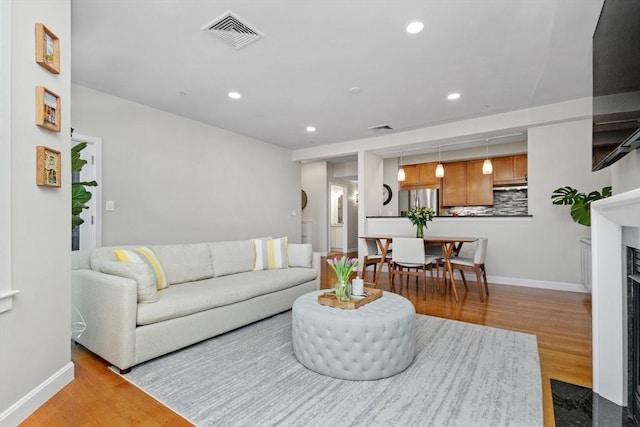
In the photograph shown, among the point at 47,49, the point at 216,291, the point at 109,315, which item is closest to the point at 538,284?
the point at 216,291

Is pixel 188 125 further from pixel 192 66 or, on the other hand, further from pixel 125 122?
pixel 192 66

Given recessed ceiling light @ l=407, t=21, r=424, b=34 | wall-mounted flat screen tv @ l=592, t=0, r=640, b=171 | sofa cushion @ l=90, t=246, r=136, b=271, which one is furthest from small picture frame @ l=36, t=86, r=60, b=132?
wall-mounted flat screen tv @ l=592, t=0, r=640, b=171

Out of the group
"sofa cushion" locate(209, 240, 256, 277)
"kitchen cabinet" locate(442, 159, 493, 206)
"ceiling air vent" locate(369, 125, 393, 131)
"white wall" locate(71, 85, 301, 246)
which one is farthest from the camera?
"kitchen cabinet" locate(442, 159, 493, 206)

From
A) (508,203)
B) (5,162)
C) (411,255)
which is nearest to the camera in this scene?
(5,162)

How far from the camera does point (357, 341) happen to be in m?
1.86

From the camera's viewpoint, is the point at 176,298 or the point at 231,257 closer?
the point at 176,298

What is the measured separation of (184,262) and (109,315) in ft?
3.09

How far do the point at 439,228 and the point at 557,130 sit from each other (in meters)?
2.13

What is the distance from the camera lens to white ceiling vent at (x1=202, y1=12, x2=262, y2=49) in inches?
93.4

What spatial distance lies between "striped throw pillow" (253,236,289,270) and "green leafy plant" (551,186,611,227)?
3.50 meters

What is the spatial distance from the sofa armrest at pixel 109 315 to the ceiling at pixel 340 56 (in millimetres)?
1965

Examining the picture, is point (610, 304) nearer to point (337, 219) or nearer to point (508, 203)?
point (508, 203)

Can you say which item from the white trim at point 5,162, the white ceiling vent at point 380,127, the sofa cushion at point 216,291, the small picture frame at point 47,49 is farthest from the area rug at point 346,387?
the white ceiling vent at point 380,127

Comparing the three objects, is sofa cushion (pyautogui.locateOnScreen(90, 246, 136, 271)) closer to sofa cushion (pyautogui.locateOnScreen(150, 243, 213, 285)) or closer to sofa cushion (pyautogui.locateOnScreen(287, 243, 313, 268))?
sofa cushion (pyautogui.locateOnScreen(150, 243, 213, 285))
